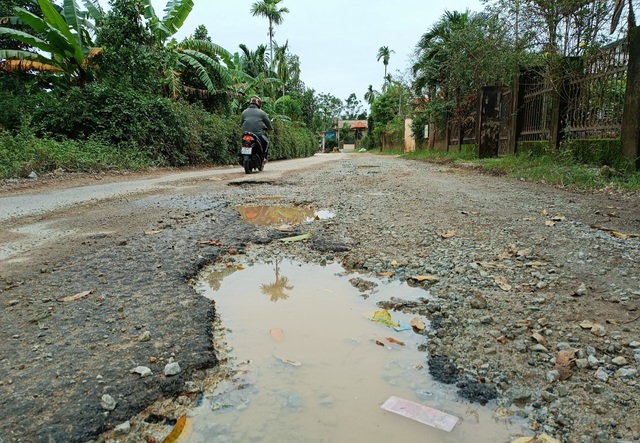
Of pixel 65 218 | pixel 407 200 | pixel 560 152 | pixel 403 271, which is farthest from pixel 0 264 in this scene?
pixel 560 152

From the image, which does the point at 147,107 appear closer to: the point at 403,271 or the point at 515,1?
the point at 515,1

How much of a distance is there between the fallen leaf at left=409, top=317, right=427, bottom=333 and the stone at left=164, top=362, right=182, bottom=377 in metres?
0.95

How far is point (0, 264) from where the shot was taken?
247 cm

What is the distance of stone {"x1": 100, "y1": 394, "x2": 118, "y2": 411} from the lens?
1223mm

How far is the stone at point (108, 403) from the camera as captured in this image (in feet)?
4.01

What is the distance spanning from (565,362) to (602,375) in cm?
11

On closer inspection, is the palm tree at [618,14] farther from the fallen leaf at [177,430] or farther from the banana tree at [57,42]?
the banana tree at [57,42]

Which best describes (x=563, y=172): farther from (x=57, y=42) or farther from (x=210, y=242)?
(x=57, y=42)

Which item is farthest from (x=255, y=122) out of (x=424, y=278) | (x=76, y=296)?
(x=76, y=296)

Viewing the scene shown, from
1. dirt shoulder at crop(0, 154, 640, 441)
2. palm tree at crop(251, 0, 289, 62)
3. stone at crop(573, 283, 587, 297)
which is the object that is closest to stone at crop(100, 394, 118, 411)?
dirt shoulder at crop(0, 154, 640, 441)

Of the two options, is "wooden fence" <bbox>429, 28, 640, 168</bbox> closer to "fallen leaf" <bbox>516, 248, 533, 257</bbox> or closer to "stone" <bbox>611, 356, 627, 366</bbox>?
"fallen leaf" <bbox>516, 248, 533, 257</bbox>

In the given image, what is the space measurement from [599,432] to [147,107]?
11.5 metres

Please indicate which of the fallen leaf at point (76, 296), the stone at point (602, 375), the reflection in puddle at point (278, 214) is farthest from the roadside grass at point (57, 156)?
the stone at point (602, 375)

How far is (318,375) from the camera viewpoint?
1.47 m
